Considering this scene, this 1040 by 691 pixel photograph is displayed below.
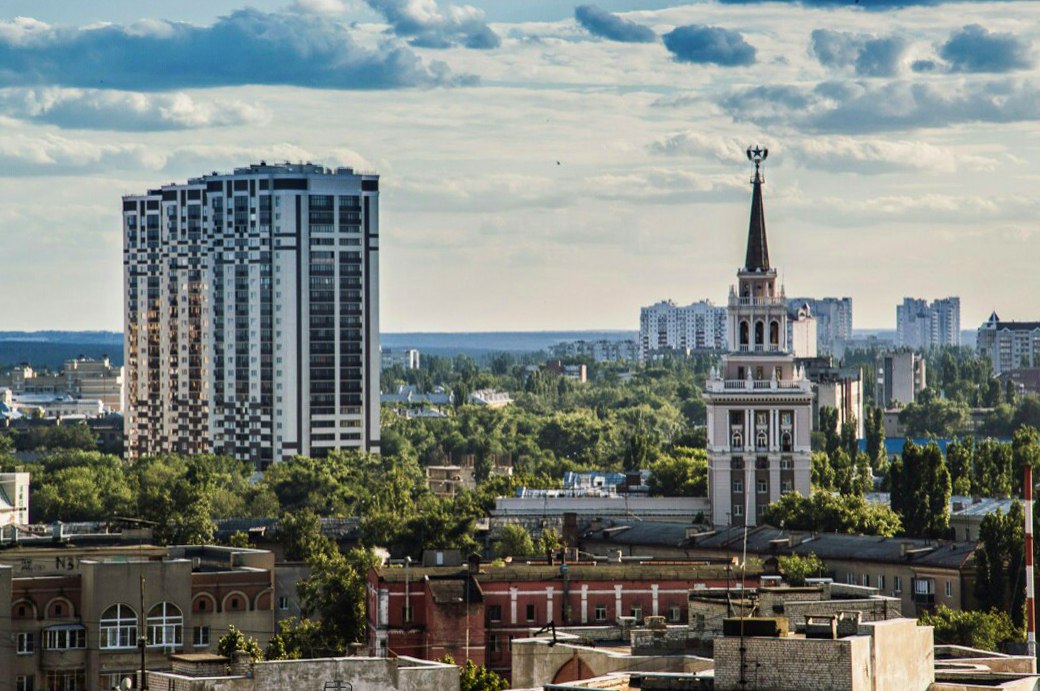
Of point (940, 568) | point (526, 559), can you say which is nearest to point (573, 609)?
point (526, 559)

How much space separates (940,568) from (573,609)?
27.3 m

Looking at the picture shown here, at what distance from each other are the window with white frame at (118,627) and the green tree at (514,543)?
158 feet

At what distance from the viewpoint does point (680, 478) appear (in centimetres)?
16262

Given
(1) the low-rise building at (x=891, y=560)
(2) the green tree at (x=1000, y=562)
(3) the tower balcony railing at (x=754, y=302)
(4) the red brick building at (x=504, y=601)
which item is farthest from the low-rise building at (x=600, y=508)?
(4) the red brick building at (x=504, y=601)

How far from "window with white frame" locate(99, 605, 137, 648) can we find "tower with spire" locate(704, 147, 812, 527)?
7742 cm

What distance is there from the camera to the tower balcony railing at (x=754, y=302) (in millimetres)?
146000

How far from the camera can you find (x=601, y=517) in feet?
459

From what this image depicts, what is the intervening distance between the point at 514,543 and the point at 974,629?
32437 millimetres

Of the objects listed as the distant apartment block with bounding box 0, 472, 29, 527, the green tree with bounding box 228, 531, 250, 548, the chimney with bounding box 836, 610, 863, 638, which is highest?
the distant apartment block with bounding box 0, 472, 29, 527

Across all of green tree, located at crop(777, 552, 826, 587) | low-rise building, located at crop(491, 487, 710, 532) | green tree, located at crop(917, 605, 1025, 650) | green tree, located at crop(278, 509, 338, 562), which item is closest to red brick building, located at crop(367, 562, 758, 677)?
green tree, located at crop(917, 605, 1025, 650)

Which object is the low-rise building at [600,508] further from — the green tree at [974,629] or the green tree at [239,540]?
the green tree at [974,629]

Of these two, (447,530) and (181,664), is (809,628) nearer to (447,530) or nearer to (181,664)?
(181,664)

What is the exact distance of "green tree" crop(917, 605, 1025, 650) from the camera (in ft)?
288

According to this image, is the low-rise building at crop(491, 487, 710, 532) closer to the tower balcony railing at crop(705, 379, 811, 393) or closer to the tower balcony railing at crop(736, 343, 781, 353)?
the tower balcony railing at crop(705, 379, 811, 393)
